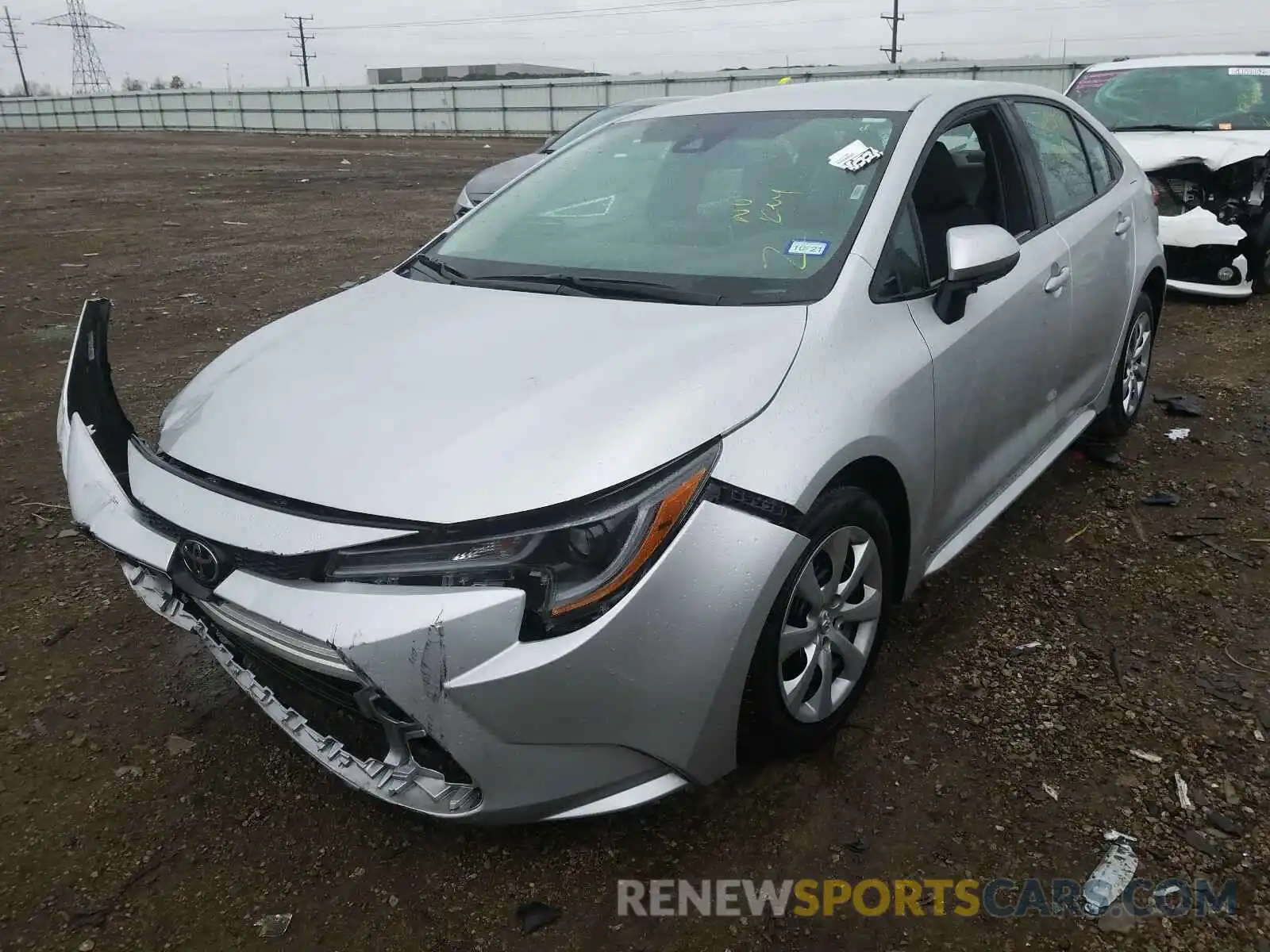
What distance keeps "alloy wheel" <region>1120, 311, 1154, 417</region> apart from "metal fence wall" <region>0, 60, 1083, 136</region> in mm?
20921

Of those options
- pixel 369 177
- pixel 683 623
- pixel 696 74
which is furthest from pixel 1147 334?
pixel 696 74

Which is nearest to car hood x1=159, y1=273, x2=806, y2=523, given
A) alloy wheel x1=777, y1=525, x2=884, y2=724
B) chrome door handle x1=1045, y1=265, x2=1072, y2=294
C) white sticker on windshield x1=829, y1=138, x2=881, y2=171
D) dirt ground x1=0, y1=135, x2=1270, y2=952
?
alloy wheel x1=777, y1=525, x2=884, y2=724

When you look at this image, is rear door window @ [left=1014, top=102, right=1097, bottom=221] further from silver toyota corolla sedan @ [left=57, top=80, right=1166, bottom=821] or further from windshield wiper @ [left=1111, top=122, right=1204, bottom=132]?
windshield wiper @ [left=1111, top=122, right=1204, bottom=132]

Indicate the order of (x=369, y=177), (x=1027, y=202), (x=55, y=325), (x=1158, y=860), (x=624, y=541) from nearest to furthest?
(x=624, y=541) → (x=1158, y=860) → (x=1027, y=202) → (x=55, y=325) → (x=369, y=177)

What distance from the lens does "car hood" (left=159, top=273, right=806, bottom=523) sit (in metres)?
1.91

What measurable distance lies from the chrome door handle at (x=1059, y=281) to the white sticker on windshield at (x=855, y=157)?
0.86 metres

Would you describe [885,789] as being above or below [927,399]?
below

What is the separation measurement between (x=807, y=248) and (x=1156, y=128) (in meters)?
6.33

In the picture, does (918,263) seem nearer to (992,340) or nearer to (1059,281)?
(992,340)

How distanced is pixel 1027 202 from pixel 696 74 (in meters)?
31.3

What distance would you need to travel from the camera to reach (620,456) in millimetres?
1910

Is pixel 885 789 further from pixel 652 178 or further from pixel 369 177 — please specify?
pixel 369 177

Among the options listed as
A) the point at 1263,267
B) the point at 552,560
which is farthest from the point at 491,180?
the point at 552,560

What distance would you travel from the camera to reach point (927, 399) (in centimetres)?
254
